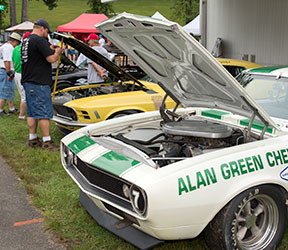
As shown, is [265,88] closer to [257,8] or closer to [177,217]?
[177,217]

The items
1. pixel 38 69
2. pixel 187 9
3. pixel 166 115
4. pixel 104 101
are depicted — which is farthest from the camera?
pixel 187 9

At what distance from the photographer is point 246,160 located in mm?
2734

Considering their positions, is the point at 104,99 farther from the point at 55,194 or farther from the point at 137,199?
the point at 137,199

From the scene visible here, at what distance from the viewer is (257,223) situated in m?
2.99

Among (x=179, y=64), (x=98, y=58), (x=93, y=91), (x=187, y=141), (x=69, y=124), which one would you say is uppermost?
(x=179, y=64)

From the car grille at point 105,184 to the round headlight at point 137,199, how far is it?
61mm

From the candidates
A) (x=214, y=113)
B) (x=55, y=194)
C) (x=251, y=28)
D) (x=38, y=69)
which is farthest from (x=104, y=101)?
(x=251, y=28)

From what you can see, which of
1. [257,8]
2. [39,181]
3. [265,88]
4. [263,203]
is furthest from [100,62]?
[257,8]

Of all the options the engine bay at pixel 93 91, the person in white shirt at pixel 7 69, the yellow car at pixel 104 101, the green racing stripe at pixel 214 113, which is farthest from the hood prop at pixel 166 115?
the person in white shirt at pixel 7 69

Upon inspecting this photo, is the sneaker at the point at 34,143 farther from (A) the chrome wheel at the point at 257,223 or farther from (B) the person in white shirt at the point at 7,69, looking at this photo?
(A) the chrome wheel at the point at 257,223

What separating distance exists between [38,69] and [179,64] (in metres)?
2.75

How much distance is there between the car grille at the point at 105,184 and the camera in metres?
2.76

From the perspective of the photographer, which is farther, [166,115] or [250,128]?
[166,115]

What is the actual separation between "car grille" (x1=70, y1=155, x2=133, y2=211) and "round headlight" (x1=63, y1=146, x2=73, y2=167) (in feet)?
1.08
